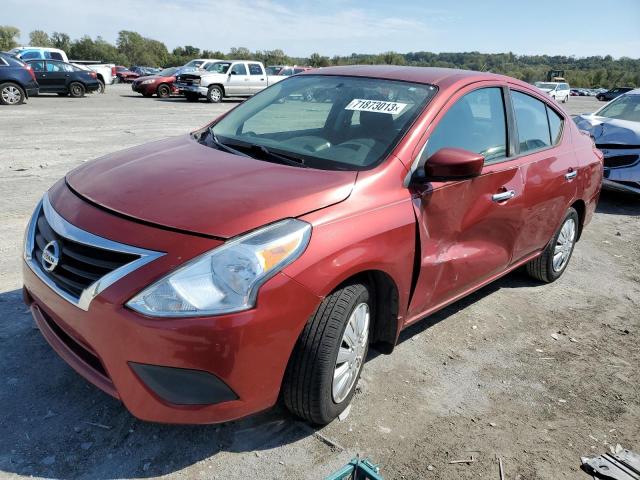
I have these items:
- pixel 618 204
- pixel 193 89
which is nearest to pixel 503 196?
pixel 618 204

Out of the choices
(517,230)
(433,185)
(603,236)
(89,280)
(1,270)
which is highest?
(433,185)

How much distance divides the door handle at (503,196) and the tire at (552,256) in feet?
3.74

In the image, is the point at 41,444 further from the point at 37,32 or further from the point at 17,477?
the point at 37,32

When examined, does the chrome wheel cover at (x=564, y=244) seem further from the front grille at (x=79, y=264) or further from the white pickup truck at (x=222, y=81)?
the white pickup truck at (x=222, y=81)

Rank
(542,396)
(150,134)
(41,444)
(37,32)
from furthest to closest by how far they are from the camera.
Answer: (37,32), (150,134), (542,396), (41,444)

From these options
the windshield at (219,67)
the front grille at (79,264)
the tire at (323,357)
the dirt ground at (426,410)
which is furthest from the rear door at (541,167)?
the windshield at (219,67)

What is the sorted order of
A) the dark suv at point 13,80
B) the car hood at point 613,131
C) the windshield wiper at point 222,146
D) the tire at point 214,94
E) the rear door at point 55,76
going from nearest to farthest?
the windshield wiper at point 222,146 < the car hood at point 613,131 < the dark suv at point 13,80 < the rear door at point 55,76 < the tire at point 214,94

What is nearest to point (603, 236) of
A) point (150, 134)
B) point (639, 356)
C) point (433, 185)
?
point (639, 356)

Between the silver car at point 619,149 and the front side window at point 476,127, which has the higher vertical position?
the front side window at point 476,127

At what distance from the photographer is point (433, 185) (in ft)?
9.45

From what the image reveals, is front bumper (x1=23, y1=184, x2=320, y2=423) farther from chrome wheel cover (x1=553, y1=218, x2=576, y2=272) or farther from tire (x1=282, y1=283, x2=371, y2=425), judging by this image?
chrome wheel cover (x1=553, y1=218, x2=576, y2=272)

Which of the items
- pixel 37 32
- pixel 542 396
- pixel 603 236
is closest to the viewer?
pixel 542 396

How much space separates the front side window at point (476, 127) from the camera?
306 centimetres

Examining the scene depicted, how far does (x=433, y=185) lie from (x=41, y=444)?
2271 mm
